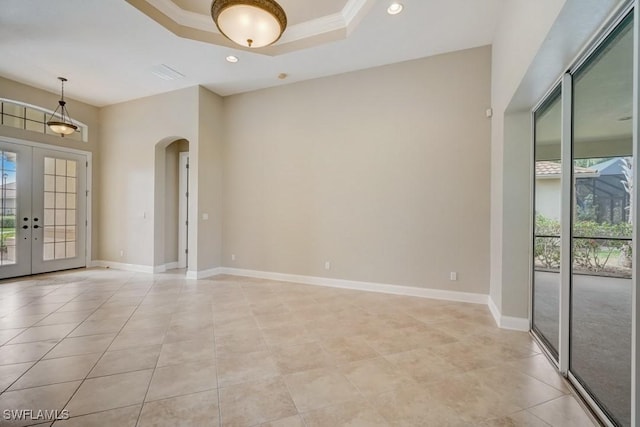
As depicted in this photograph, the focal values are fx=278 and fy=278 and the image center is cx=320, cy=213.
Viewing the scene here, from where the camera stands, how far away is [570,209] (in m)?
2.25

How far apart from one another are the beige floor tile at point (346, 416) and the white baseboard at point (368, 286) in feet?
8.77

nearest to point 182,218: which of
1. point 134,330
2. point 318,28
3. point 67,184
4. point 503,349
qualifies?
point 67,184

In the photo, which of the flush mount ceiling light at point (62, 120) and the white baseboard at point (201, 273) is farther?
the white baseboard at point (201, 273)

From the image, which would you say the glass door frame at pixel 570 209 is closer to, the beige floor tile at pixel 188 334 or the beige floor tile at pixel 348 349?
the beige floor tile at pixel 348 349

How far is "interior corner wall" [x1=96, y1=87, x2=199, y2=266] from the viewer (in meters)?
5.62

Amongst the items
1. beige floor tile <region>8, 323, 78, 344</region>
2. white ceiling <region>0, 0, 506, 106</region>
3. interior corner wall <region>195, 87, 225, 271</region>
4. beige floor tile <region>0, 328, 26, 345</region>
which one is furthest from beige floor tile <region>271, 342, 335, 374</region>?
white ceiling <region>0, 0, 506, 106</region>

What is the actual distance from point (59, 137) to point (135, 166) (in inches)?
62.5

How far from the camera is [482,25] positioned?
3512mm

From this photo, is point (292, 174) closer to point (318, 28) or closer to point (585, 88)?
point (318, 28)

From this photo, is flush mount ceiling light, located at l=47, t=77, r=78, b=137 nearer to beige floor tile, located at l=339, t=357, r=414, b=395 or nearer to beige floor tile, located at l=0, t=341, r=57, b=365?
beige floor tile, located at l=0, t=341, r=57, b=365

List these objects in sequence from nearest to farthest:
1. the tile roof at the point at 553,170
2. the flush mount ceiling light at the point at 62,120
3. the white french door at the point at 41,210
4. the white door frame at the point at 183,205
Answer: the tile roof at the point at 553,170 → the flush mount ceiling light at the point at 62,120 → the white french door at the point at 41,210 → the white door frame at the point at 183,205

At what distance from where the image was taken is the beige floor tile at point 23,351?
243cm

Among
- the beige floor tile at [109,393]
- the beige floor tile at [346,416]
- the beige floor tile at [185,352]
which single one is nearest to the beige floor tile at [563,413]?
the beige floor tile at [346,416]

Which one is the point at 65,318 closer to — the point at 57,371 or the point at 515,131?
the point at 57,371
